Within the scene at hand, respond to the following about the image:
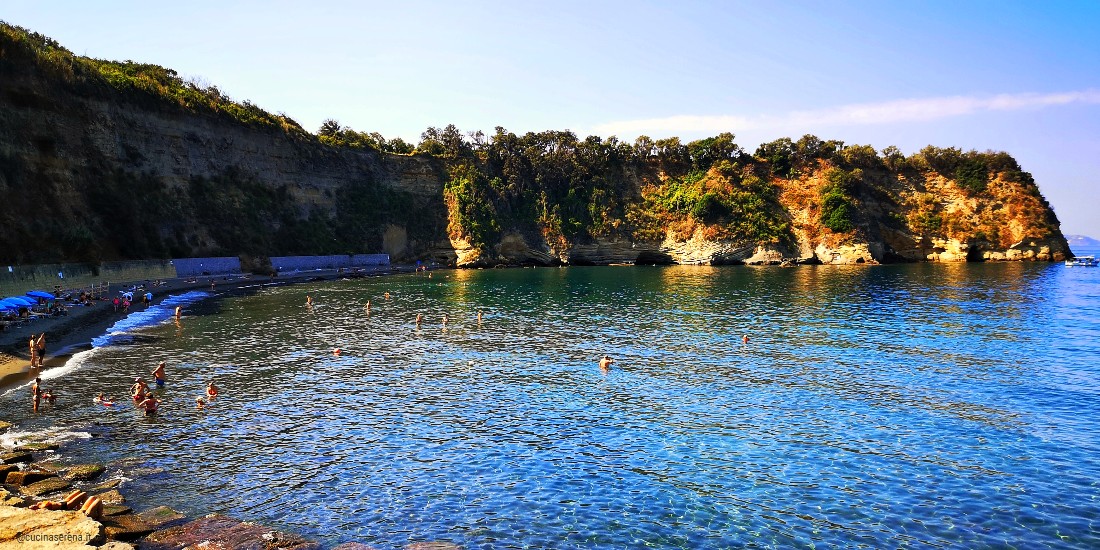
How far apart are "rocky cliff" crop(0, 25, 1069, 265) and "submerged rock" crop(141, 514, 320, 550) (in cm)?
7371

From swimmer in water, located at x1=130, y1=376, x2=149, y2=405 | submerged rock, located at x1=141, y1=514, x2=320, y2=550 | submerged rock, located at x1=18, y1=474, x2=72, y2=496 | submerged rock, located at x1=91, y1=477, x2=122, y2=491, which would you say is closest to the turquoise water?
submerged rock, located at x1=91, y1=477, x2=122, y2=491

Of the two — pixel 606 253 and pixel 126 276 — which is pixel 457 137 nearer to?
pixel 606 253

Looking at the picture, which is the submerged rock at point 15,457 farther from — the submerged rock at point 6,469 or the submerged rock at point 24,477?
the submerged rock at point 24,477

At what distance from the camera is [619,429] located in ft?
82.2

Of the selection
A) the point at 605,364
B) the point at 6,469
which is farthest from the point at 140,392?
the point at 605,364

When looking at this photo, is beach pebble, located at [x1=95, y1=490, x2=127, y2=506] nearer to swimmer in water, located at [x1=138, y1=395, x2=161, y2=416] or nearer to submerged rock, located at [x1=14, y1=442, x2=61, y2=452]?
submerged rock, located at [x1=14, y1=442, x2=61, y2=452]

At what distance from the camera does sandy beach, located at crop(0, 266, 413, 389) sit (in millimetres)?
34781

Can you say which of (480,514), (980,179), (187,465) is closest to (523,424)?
(480,514)

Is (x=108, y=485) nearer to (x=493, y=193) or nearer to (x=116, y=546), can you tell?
(x=116, y=546)

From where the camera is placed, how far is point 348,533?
16.2m

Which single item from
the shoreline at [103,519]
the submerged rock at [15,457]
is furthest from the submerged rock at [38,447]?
the submerged rock at [15,457]

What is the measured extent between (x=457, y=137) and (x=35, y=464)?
13003cm

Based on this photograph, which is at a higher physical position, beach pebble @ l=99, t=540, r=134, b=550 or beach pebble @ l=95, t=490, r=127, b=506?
beach pebble @ l=99, t=540, r=134, b=550

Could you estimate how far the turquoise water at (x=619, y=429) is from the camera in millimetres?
16906
